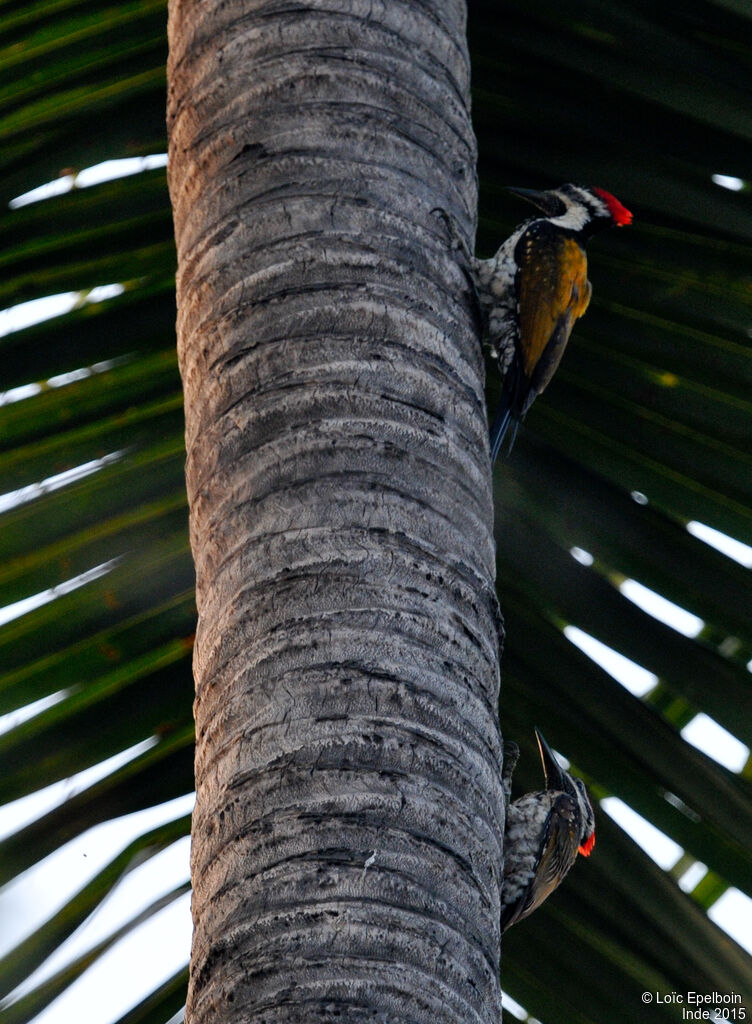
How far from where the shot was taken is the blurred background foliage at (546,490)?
2.59 meters

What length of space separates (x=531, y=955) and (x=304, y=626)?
5.16ft

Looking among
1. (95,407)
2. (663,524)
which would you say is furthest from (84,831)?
(663,524)

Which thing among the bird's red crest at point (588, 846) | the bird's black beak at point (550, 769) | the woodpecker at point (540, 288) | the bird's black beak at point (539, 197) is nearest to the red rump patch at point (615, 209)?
the woodpecker at point (540, 288)

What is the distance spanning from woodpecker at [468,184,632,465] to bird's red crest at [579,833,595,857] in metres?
0.78

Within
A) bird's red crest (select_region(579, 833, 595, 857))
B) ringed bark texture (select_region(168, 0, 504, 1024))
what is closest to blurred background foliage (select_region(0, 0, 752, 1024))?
bird's red crest (select_region(579, 833, 595, 857))

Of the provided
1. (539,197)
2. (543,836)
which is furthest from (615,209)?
(543,836)

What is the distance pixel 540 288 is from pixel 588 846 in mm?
1190

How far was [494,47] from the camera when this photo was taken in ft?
9.41

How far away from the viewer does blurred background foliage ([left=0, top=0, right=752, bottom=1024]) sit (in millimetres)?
2588

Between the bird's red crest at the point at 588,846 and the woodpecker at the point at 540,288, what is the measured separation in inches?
30.7

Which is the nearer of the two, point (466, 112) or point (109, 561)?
point (466, 112)

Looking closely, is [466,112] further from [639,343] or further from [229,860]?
[229,860]

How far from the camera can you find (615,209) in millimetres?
2770

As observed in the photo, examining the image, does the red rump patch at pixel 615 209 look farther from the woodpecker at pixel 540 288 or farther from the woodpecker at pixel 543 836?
the woodpecker at pixel 543 836
